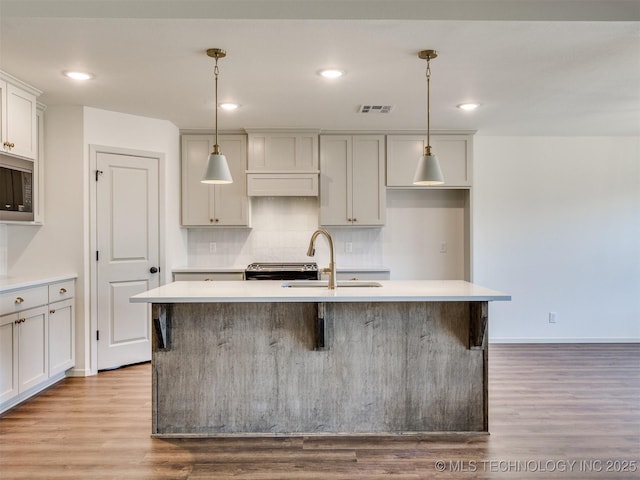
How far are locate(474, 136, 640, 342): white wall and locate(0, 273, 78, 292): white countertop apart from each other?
13.2 feet

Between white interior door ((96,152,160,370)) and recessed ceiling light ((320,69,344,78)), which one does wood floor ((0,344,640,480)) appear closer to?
white interior door ((96,152,160,370))

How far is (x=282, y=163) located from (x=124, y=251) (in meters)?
1.72

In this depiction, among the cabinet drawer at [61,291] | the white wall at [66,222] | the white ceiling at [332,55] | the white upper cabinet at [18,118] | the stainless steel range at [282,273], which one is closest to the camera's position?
the white ceiling at [332,55]

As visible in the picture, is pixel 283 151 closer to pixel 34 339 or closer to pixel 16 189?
pixel 16 189

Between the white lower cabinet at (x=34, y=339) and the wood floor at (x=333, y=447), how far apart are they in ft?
0.56

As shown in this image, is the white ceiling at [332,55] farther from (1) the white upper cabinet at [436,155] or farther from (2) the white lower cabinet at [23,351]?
(2) the white lower cabinet at [23,351]

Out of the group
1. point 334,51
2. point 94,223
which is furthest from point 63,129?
point 334,51

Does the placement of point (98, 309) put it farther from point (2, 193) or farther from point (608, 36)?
point (608, 36)

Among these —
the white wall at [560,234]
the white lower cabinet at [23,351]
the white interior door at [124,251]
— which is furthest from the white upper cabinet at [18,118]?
the white wall at [560,234]

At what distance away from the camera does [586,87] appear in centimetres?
346

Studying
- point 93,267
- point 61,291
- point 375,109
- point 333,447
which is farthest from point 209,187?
point 333,447

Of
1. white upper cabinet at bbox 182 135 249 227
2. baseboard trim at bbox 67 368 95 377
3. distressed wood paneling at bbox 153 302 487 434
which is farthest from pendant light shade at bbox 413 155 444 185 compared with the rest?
baseboard trim at bbox 67 368 95 377

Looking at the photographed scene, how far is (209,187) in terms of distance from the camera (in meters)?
4.78

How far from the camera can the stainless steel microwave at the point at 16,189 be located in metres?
3.26
